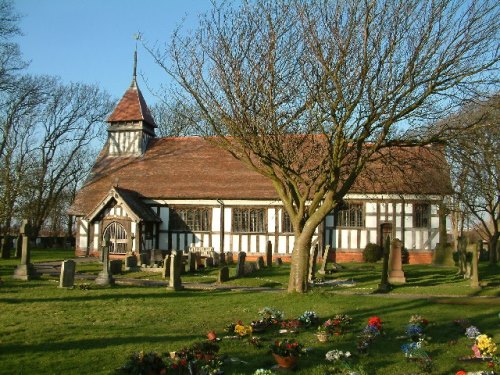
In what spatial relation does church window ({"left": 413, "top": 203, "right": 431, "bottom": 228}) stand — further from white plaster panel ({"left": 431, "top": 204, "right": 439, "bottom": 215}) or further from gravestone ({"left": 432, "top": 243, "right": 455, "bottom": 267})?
gravestone ({"left": 432, "top": 243, "right": 455, "bottom": 267})

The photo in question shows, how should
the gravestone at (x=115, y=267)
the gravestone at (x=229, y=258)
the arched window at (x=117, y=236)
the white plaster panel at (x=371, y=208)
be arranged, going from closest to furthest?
1. the gravestone at (x=115, y=267)
2. the gravestone at (x=229, y=258)
3. the arched window at (x=117, y=236)
4. the white plaster panel at (x=371, y=208)

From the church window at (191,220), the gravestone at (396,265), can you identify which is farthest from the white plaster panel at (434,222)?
the church window at (191,220)

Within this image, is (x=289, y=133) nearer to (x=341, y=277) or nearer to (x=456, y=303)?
(x=456, y=303)

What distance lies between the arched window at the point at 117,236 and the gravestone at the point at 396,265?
1585cm

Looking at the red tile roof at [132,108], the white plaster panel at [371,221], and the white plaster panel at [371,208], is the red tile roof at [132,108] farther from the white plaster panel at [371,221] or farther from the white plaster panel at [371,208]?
the white plaster panel at [371,221]

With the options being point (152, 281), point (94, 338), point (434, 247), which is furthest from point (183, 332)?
point (434, 247)

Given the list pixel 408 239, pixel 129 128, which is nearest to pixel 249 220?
pixel 408 239

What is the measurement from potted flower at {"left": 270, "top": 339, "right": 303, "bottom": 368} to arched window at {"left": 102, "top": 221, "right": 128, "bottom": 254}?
23402 millimetres

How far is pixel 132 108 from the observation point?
123 ft

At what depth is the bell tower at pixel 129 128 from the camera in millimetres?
36875

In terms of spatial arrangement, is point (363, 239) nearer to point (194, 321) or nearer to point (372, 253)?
point (372, 253)

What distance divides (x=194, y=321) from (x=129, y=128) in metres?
27.1

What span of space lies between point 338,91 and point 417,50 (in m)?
2.11

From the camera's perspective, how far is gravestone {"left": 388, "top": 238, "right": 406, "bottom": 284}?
20.0 m
